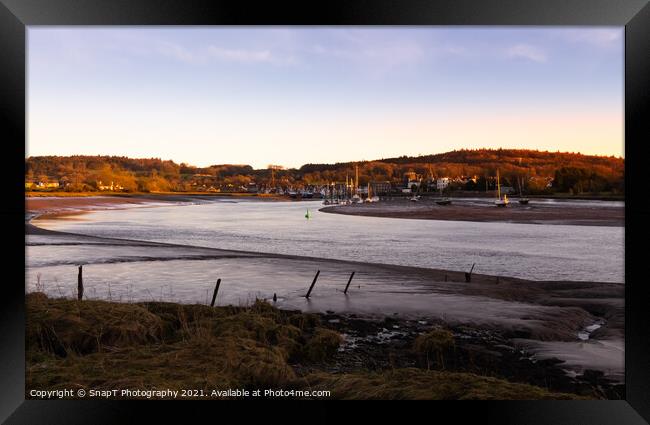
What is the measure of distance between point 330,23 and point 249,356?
3.01 m

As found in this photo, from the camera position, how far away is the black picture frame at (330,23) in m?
3.60

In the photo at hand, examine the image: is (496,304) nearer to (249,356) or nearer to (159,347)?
(249,356)

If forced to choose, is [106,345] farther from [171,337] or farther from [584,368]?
[584,368]

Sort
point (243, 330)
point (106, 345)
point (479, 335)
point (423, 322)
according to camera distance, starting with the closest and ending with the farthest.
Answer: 1. point (106, 345)
2. point (243, 330)
3. point (479, 335)
4. point (423, 322)

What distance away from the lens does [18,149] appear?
3766 mm

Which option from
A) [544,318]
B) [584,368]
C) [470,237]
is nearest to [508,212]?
[470,237]

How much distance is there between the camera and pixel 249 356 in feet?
14.5

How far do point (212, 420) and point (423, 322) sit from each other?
394 cm

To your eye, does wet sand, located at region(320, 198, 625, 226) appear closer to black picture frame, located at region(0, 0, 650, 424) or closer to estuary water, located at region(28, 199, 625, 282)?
estuary water, located at region(28, 199, 625, 282)

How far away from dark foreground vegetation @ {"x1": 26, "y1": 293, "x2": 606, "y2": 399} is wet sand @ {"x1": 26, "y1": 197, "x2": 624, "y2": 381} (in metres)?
0.70

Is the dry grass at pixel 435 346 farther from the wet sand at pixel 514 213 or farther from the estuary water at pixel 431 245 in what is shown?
the wet sand at pixel 514 213

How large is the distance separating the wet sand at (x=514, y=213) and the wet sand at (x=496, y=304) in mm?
17556

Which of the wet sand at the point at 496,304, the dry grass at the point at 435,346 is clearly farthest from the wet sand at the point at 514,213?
the dry grass at the point at 435,346

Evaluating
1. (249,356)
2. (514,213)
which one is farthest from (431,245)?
(249,356)
